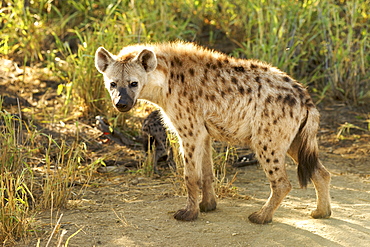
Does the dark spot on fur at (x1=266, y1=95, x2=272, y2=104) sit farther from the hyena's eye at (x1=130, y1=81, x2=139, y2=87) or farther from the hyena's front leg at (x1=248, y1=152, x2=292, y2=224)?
the hyena's eye at (x1=130, y1=81, x2=139, y2=87)

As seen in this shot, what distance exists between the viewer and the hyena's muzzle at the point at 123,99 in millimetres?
3618

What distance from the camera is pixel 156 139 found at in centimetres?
491

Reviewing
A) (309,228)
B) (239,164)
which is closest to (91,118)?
(239,164)

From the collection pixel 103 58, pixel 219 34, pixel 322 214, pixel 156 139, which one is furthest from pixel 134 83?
pixel 219 34

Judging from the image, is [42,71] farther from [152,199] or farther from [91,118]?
[152,199]

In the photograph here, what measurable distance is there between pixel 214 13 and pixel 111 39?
7.04 ft

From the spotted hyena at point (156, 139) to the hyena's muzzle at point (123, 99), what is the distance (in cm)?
120

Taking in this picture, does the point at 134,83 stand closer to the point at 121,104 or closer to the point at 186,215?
the point at 121,104

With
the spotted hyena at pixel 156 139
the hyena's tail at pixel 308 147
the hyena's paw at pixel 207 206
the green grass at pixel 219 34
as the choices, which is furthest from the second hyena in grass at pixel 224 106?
the green grass at pixel 219 34

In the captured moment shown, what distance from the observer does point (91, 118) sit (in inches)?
230

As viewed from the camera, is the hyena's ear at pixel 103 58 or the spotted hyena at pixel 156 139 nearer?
the hyena's ear at pixel 103 58

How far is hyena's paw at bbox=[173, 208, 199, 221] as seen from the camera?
3.78 m

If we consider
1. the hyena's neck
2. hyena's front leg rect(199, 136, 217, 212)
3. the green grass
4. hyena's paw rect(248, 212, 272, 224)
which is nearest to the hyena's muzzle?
the hyena's neck

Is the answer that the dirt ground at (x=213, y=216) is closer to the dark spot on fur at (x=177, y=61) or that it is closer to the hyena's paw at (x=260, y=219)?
the hyena's paw at (x=260, y=219)
